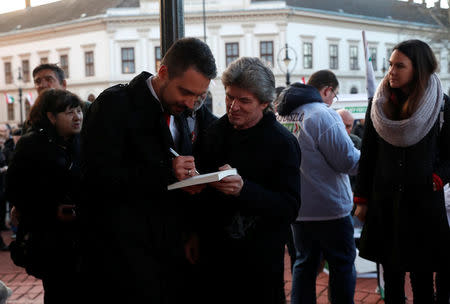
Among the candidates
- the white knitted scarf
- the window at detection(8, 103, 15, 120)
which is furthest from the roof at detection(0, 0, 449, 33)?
the white knitted scarf

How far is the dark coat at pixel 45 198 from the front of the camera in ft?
9.44

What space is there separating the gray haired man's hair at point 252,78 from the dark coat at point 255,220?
146 millimetres

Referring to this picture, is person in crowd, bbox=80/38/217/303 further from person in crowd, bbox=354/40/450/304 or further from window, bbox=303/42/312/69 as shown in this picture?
window, bbox=303/42/312/69

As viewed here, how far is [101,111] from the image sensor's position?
7.11 feet

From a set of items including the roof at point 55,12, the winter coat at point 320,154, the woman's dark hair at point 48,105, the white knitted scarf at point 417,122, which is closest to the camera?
the white knitted scarf at point 417,122

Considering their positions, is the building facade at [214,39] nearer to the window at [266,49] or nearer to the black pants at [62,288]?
the window at [266,49]

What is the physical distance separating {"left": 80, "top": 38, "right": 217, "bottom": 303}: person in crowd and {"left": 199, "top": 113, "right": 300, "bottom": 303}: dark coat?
0.93 ft

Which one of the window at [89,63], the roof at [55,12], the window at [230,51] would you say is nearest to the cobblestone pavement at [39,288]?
the window at [230,51]

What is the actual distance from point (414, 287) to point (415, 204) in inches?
21.4

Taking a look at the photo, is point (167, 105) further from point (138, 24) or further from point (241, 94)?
point (138, 24)

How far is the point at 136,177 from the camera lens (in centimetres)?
211

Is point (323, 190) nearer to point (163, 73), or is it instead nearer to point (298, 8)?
point (163, 73)

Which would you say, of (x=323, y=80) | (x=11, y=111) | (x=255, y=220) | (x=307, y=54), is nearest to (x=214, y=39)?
(x=307, y=54)

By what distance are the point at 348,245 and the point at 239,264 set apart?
1244 mm
